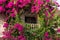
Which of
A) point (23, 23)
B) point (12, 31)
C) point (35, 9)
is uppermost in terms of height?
point (35, 9)

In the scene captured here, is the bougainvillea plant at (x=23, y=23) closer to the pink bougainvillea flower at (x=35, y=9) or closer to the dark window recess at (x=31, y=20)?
the pink bougainvillea flower at (x=35, y=9)

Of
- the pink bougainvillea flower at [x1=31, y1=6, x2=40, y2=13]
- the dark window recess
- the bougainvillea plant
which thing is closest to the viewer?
the bougainvillea plant

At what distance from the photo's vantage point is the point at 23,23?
34.0 ft

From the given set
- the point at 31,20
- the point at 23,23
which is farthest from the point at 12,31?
the point at 31,20

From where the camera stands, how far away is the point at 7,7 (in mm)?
10656

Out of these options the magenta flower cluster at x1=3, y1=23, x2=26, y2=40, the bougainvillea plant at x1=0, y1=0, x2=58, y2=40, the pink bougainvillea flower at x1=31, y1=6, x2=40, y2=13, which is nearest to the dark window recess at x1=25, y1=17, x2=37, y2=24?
the bougainvillea plant at x1=0, y1=0, x2=58, y2=40

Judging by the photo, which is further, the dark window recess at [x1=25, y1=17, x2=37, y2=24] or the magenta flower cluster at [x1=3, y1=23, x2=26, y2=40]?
the dark window recess at [x1=25, y1=17, x2=37, y2=24]

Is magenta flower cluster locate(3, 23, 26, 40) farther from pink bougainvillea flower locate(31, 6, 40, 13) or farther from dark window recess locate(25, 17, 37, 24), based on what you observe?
dark window recess locate(25, 17, 37, 24)

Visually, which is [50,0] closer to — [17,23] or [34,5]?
Answer: [34,5]

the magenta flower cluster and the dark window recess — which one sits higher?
the dark window recess

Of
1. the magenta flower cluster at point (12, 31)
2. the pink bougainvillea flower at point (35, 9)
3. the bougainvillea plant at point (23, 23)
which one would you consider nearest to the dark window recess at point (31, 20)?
the bougainvillea plant at point (23, 23)

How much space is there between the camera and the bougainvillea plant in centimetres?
1020

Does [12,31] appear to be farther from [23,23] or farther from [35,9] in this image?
[35,9]

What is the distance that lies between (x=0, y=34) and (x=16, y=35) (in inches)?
27.2
